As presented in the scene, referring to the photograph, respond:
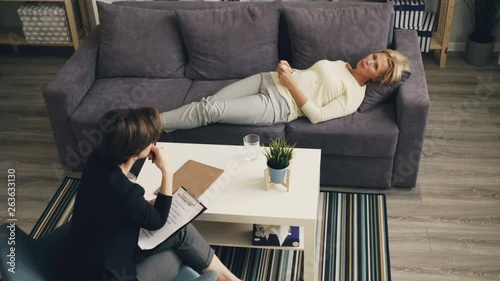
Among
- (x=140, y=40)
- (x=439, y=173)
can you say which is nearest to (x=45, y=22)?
(x=140, y=40)

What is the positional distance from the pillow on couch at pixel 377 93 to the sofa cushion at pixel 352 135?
6 centimetres

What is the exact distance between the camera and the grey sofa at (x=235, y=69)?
3.06m

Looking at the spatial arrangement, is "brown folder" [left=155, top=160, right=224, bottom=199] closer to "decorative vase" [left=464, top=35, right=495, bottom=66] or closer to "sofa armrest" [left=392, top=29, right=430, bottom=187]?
"sofa armrest" [left=392, top=29, right=430, bottom=187]

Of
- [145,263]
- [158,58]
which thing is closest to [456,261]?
[145,263]

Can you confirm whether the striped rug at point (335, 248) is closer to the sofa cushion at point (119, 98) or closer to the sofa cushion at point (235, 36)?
the sofa cushion at point (119, 98)

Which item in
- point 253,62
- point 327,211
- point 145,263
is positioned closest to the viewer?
point 145,263

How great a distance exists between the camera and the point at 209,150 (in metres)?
2.85

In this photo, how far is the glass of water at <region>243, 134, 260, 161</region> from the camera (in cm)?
273

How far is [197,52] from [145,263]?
159 centimetres

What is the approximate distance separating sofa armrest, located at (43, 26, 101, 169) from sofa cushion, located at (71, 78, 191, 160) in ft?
0.15

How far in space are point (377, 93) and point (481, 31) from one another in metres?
1.66

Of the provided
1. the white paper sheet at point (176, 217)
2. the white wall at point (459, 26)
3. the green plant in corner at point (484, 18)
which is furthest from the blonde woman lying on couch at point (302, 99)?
the white wall at point (459, 26)

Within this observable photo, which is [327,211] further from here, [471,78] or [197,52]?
[471,78]

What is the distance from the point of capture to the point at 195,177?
2648 millimetres
